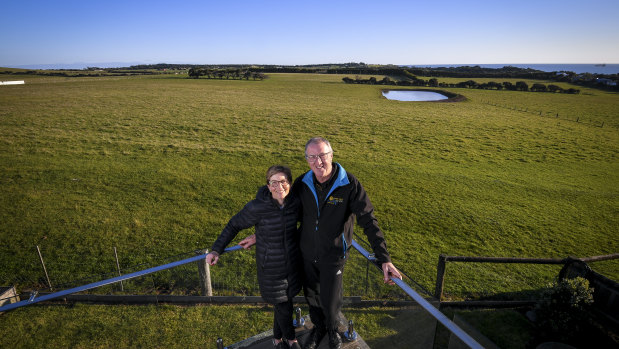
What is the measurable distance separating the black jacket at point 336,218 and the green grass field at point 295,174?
12.6 feet

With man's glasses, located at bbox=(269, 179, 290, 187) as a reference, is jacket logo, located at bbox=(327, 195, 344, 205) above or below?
below

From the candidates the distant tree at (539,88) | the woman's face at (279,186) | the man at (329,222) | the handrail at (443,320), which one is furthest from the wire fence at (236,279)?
the distant tree at (539,88)

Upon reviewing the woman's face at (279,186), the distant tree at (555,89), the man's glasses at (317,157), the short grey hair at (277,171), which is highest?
the man's glasses at (317,157)

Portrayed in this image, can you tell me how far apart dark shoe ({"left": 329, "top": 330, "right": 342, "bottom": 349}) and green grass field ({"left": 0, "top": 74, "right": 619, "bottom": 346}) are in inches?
136

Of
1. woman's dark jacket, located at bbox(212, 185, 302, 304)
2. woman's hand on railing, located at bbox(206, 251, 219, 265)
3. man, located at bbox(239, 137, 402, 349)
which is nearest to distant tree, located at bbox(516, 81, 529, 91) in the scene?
man, located at bbox(239, 137, 402, 349)

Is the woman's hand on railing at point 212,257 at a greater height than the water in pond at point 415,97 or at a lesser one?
greater

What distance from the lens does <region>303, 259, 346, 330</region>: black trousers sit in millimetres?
3527

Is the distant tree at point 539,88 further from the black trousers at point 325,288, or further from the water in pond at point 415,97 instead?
the black trousers at point 325,288

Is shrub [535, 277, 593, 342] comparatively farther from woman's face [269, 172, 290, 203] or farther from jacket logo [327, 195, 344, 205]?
woman's face [269, 172, 290, 203]

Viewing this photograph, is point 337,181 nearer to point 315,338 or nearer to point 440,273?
point 315,338

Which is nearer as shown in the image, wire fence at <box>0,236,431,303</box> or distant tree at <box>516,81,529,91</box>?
wire fence at <box>0,236,431,303</box>

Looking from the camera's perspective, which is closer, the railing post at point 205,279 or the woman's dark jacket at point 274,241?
the woman's dark jacket at point 274,241

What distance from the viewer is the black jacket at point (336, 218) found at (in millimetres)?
3406

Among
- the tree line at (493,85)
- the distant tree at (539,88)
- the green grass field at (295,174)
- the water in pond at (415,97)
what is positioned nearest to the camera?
the green grass field at (295,174)
